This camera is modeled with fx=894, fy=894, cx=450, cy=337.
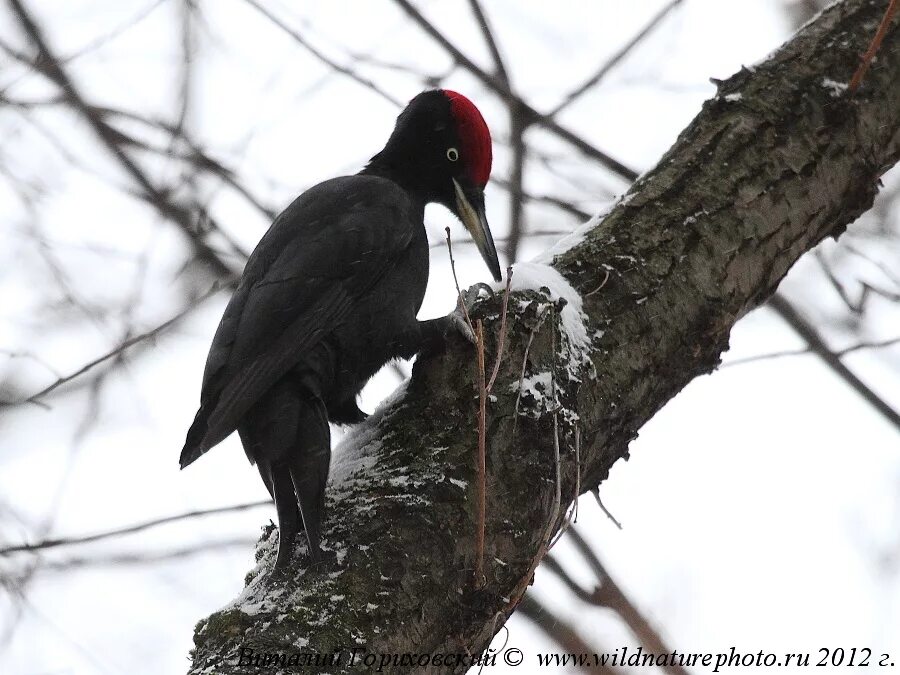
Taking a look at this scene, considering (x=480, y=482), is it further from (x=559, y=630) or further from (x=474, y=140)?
(x=474, y=140)

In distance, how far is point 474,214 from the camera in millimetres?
3576

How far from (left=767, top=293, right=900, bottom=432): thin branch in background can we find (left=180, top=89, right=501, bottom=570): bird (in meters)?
1.23

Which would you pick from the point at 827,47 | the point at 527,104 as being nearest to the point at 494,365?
the point at 827,47

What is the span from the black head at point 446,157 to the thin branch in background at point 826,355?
123 cm

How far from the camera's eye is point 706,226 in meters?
2.51

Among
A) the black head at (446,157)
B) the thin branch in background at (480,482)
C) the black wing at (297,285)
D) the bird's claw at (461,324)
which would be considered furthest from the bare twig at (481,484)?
the black head at (446,157)

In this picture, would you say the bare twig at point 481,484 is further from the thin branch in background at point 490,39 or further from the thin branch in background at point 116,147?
the thin branch in background at point 116,147

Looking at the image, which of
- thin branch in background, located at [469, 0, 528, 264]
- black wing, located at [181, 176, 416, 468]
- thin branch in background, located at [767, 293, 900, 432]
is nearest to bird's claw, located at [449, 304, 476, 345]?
black wing, located at [181, 176, 416, 468]

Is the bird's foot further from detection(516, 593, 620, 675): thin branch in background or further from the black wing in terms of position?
detection(516, 593, 620, 675): thin branch in background

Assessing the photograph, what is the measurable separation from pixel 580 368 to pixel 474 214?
1.44m

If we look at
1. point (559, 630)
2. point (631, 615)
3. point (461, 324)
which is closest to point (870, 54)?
point (461, 324)

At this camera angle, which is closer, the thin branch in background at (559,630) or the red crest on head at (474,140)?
the thin branch in background at (559,630)

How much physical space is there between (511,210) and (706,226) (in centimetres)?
155

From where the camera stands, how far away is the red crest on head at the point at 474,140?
11.7 ft
